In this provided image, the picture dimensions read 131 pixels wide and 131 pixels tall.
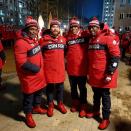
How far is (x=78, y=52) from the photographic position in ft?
17.1

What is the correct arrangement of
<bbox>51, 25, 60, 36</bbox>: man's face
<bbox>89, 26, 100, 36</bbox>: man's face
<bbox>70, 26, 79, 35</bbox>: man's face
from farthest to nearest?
<bbox>70, 26, 79, 35</bbox>: man's face
<bbox>51, 25, 60, 36</bbox>: man's face
<bbox>89, 26, 100, 36</bbox>: man's face

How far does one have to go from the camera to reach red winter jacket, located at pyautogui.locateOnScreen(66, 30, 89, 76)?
520 cm

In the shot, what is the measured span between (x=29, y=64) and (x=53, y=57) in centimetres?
69

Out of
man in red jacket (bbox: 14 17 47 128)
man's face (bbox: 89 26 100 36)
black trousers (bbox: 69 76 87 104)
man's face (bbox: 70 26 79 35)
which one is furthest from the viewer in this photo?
black trousers (bbox: 69 76 87 104)

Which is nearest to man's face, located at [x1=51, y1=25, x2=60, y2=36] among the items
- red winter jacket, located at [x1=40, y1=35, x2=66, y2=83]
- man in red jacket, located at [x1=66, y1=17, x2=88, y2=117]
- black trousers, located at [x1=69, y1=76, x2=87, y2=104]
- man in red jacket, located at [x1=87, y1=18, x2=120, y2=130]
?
red winter jacket, located at [x1=40, y1=35, x2=66, y2=83]

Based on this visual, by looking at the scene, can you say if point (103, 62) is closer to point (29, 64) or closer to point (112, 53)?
point (112, 53)

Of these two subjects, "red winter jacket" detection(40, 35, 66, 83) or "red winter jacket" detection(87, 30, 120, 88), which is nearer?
"red winter jacket" detection(87, 30, 120, 88)

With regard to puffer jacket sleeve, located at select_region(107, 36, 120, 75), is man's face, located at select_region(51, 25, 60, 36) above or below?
above

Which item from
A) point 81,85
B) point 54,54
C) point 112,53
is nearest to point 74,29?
point 54,54

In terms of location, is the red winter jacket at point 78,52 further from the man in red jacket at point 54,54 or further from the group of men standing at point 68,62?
the man in red jacket at point 54,54

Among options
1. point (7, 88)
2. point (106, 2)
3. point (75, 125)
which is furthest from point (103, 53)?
point (106, 2)

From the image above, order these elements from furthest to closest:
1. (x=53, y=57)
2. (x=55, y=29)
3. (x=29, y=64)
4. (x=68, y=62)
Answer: (x=68, y=62) → (x=53, y=57) → (x=55, y=29) → (x=29, y=64)

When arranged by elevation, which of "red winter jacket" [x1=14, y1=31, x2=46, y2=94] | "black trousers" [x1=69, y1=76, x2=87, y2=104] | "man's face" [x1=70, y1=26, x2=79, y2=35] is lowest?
"black trousers" [x1=69, y1=76, x2=87, y2=104]

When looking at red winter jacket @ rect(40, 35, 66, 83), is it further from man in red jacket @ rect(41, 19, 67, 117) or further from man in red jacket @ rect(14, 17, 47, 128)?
man in red jacket @ rect(14, 17, 47, 128)
